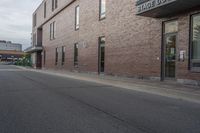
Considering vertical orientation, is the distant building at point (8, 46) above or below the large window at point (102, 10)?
above

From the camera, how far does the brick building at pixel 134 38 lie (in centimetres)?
1468

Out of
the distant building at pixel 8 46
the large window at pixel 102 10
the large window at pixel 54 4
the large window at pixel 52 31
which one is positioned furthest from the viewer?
the distant building at pixel 8 46

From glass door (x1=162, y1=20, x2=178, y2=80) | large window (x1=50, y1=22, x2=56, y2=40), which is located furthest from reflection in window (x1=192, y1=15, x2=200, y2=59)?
large window (x1=50, y1=22, x2=56, y2=40)

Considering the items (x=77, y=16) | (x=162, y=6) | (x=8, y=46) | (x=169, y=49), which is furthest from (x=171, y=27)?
(x=8, y=46)

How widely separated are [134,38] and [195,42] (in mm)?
5576

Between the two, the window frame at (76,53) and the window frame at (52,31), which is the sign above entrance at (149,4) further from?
the window frame at (52,31)

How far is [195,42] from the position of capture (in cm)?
1446

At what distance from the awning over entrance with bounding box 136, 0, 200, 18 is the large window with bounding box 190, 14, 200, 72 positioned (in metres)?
0.68

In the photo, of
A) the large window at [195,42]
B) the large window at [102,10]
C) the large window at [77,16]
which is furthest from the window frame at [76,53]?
the large window at [195,42]

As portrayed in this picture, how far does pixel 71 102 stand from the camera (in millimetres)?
9914

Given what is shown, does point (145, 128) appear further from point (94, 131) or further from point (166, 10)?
Result: point (166, 10)

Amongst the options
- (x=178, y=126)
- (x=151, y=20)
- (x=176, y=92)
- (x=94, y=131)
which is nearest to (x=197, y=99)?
(x=176, y=92)

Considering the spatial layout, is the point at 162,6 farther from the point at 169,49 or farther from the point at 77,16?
the point at 77,16

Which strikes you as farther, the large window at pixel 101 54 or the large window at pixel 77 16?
the large window at pixel 77 16
